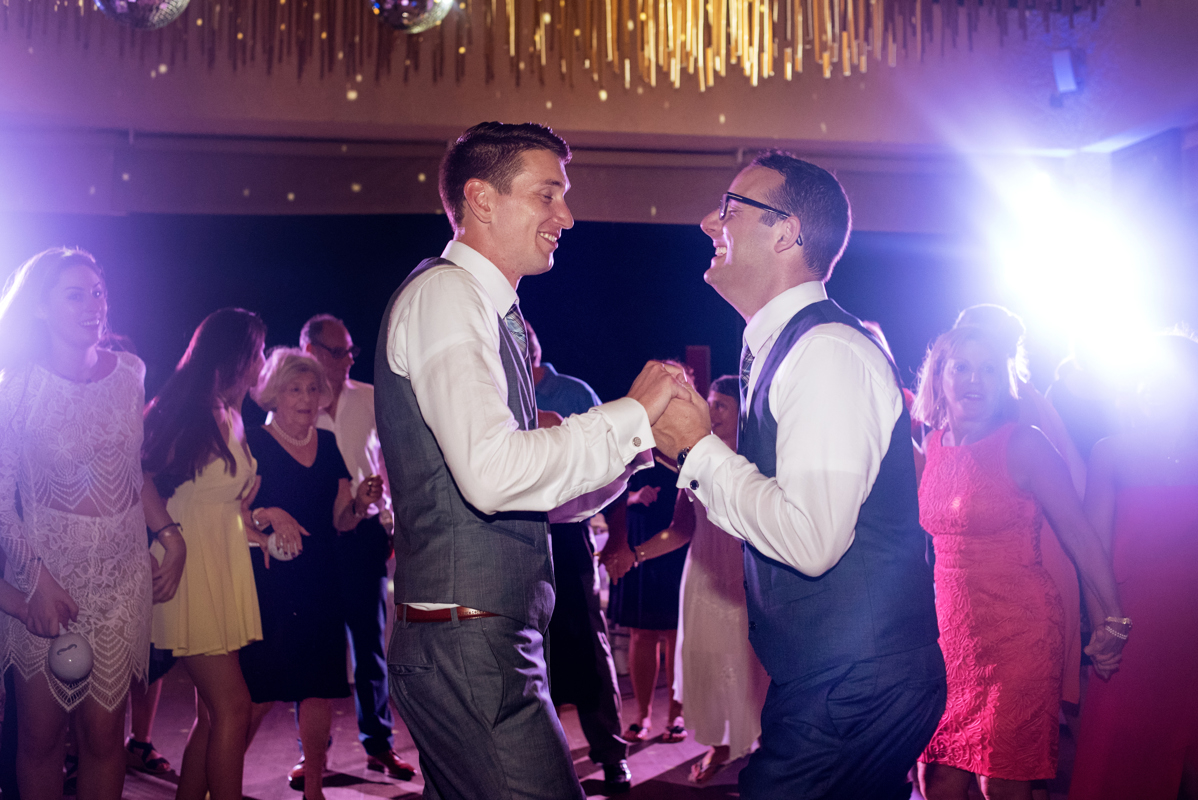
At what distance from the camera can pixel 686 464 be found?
1.49m

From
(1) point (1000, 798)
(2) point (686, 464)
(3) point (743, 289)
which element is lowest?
(1) point (1000, 798)

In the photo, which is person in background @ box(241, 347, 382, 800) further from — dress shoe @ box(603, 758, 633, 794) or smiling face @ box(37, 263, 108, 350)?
dress shoe @ box(603, 758, 633, 794)

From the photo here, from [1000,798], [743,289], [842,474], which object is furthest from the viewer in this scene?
[1000,798]

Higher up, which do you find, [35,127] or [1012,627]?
[35,127]

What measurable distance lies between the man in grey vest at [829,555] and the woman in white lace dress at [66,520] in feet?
5.70

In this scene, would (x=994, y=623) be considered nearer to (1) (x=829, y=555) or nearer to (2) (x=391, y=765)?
(1) (x=829, y=555)

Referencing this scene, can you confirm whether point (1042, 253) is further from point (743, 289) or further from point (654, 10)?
point (743, 289)

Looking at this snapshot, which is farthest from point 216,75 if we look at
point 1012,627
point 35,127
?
point 1012,627

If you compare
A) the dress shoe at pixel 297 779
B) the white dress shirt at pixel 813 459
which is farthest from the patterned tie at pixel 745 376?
the dress shoe at pixel 297 779

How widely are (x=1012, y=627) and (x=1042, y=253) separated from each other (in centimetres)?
440

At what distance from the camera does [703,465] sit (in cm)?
147

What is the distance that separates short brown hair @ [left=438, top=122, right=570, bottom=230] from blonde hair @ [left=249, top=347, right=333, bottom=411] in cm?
185

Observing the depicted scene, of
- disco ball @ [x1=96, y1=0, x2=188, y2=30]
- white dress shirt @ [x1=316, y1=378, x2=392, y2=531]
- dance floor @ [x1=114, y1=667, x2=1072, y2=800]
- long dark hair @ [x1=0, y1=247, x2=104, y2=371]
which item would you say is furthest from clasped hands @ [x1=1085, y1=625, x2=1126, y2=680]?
disco ball @ [x1=96, y1=0, x2=188, y2=30]

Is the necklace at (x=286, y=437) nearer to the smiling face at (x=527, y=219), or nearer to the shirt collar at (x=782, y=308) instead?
the smiling face at (x=527, y=219)
